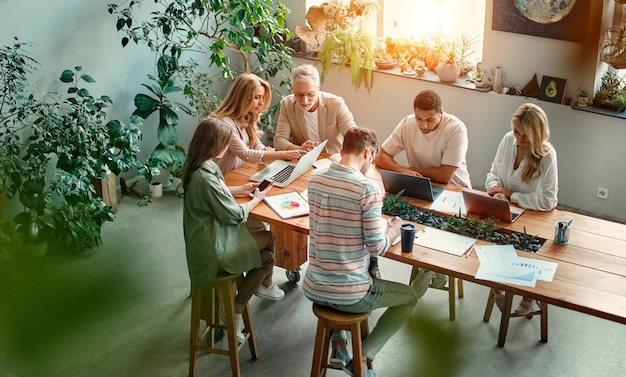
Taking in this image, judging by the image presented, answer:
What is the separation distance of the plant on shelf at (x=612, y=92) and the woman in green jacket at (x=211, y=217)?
2.92 metres

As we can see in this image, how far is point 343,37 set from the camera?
5.95 m

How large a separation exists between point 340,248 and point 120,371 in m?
1.57

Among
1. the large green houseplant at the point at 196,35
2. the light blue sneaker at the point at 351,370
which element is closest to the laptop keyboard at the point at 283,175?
the light blue sneaker at the point at 351,370

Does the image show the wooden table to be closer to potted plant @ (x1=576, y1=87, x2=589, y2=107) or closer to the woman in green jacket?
the woman in green jacket

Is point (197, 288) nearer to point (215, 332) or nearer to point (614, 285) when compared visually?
point (215, 332)

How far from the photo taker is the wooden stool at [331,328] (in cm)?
324

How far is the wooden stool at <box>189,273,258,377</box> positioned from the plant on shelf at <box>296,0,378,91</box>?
2708mm

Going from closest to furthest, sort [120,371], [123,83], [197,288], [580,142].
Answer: [197,288]
[120,371]
[580,142]
[123,83]

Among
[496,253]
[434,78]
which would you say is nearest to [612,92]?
[434,78]

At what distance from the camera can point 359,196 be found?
9.97ft

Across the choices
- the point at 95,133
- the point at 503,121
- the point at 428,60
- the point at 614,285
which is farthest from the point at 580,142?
the point at 95,133

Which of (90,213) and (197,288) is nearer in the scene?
(197,288)

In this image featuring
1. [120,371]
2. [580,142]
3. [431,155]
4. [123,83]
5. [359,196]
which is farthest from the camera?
[123,83]

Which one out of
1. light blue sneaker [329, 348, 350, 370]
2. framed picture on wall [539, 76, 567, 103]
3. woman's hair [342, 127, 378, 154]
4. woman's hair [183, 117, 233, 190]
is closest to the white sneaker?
light blue sneaker [329, 348, 350, 370]
